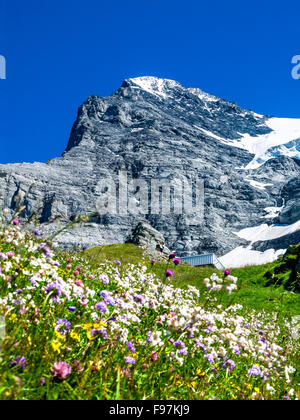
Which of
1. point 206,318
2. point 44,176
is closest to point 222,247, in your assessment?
point 44,176

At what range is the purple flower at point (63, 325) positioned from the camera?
314 cm

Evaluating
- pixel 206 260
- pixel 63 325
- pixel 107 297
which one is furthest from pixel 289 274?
pixel 206 260

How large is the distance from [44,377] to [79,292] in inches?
39.5

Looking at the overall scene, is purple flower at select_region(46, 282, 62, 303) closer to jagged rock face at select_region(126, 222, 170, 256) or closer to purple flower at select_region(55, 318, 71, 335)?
purple flower at select_region(55, 318, 71, 335)

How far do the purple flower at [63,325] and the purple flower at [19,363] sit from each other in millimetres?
630

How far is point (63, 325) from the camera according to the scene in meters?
3.31

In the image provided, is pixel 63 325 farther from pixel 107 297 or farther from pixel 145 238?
pixel 145 238

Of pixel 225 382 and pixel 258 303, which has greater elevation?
pixel 258 303

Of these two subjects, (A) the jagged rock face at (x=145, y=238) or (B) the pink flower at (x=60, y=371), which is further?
(A) the jagged rock face at (x=145, y=238)

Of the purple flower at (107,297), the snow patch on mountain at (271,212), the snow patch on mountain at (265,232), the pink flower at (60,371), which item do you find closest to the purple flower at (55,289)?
the purple flower at (107,297)

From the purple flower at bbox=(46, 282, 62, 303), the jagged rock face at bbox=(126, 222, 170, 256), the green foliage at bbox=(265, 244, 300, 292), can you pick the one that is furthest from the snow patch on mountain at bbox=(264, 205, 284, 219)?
the purple flower at bbox=(46, 282, 62, 303)

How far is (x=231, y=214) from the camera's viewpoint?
176 metres

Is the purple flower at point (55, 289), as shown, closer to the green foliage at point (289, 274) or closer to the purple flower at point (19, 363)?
the purple flower at point (19, 363)

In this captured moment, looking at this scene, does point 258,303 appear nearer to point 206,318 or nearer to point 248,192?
point 206,318
